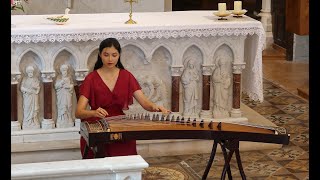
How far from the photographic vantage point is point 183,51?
7.59 m

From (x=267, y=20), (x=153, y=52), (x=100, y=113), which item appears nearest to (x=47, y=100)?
(x=153, y=52)

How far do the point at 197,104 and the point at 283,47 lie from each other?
5558 millimetres

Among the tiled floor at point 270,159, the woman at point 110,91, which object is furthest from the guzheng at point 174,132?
the tiled floor at point 270,159

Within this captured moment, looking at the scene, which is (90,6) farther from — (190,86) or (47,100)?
(47,100)

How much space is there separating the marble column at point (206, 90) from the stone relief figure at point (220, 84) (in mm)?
80

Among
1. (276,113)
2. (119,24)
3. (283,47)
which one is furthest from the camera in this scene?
(283,47)

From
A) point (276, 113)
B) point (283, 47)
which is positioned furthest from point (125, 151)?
point (283, 47)

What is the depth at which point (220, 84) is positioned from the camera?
776 centimetres

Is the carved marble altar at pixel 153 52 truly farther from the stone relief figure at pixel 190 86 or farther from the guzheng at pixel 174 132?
the guzheng at pixel 174 132

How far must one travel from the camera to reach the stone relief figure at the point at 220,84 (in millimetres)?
7750

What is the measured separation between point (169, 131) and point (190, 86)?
2197 millimetres

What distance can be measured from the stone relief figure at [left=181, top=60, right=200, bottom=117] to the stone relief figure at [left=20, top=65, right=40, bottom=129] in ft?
4.96

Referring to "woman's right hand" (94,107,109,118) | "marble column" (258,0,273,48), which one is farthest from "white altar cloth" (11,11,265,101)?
"marble column" (258,0,273,48)
